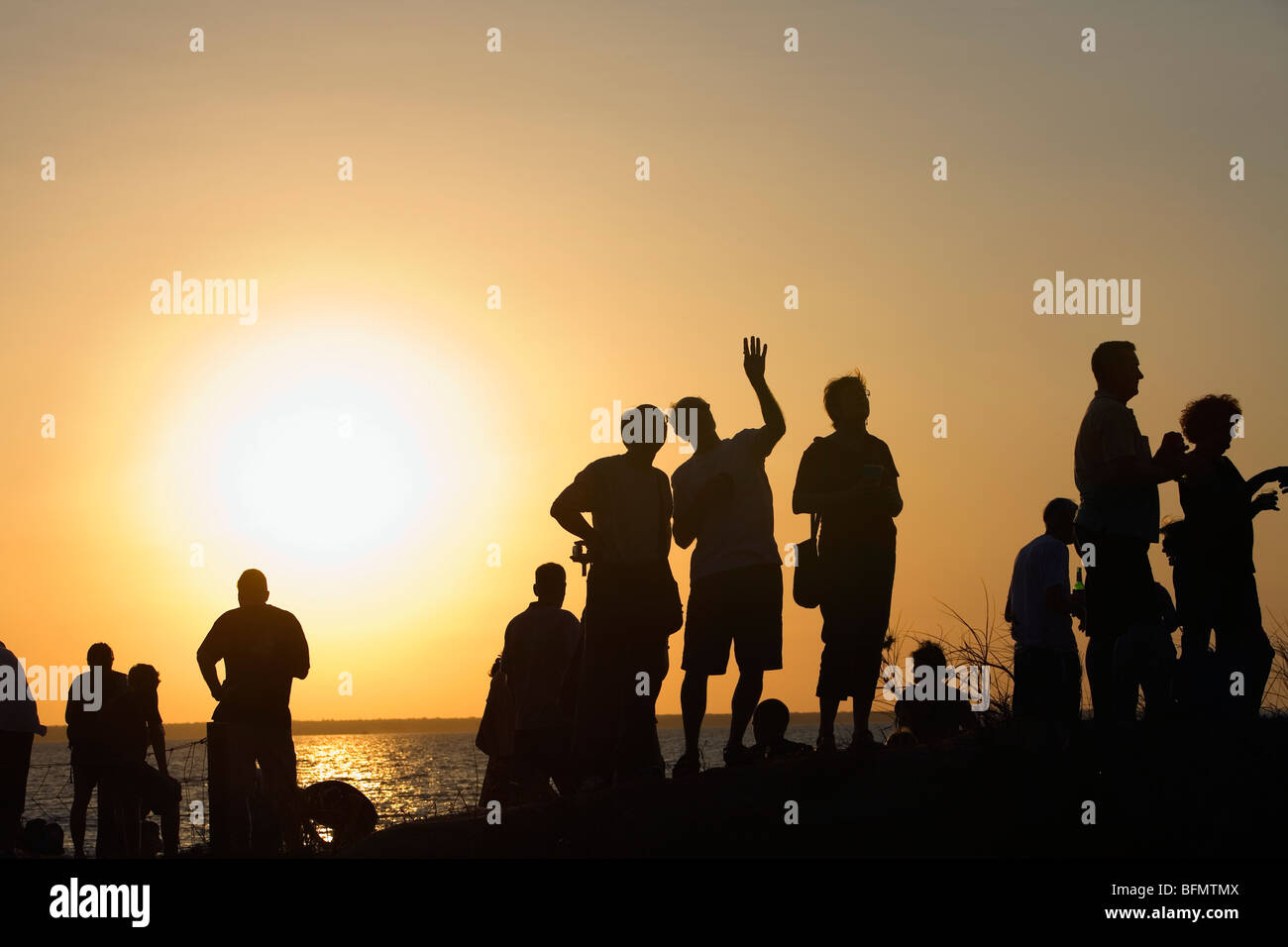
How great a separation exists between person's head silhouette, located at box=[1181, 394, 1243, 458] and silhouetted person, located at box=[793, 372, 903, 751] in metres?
1.57

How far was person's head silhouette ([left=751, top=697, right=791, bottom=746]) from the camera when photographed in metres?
9.67

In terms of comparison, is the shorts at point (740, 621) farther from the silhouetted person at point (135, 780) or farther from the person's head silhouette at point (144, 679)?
the person's head silhouette at point (144, 679)

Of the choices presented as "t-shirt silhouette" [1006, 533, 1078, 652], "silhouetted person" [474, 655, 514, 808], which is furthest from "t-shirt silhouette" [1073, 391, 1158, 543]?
"silhouetted person" [474, 655, 514, 808]

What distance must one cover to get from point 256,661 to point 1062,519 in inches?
211

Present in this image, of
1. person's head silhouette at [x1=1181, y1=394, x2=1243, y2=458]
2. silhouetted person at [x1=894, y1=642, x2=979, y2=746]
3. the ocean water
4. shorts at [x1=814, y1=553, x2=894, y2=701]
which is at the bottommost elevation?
the ocean water

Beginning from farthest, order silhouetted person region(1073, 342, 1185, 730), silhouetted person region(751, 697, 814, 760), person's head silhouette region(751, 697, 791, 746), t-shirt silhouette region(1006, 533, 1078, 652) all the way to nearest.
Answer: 1. person's head silhouette region(751, 697, 791, 746)
2. silhouetted person region(751, 697, 814, 760)
3. t-shirt silhouette region(1006, 533, 1078, 652)
4. silhouetted person region(1073, 342, 1185, 730)

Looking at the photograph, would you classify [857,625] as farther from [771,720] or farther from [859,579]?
[771,720]

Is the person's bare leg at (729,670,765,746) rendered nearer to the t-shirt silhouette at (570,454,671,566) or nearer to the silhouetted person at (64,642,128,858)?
the t-shirt silhouette at (570,454,671,566)

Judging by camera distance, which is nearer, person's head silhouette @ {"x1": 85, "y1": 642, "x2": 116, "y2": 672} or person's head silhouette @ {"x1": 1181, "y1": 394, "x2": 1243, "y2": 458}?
person's head silhouette @ {"x1": 1181, "y1": 394, "x2": 1243, "y2": 458}
